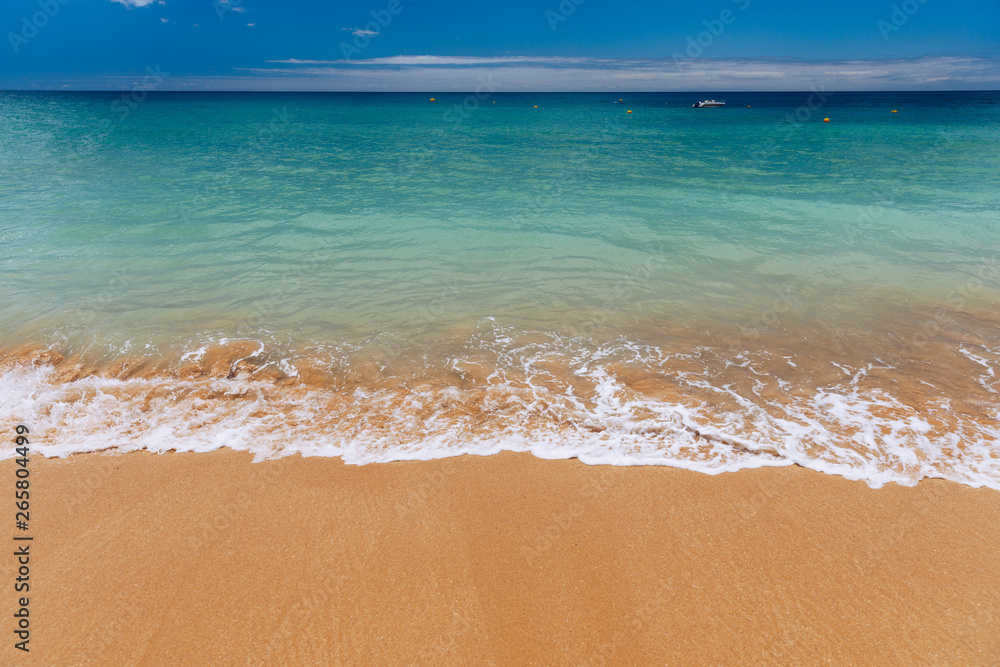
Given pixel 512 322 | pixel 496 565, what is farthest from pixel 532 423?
pixel 512 322

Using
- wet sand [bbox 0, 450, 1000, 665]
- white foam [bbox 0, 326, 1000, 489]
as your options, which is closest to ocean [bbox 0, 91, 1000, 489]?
white foam [bbox 0, 326, 1000, 489]

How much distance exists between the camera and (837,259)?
11.5m

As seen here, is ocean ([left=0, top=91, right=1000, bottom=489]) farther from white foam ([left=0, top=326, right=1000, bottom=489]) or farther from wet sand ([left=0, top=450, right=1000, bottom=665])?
wet sand ([left=0, top=450, right=1000, bottom=665])

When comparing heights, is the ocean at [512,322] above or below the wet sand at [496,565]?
below

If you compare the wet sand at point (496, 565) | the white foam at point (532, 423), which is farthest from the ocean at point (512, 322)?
the wet sand at point (496, 565)

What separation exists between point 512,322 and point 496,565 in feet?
16.6

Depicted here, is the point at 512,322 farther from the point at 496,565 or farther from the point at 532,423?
the point at 496,565

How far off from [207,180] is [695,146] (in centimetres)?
3114

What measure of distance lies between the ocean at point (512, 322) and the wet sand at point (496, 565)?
19.4 inches

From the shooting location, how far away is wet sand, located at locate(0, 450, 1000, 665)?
11.5 ft

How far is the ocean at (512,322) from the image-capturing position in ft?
18.9

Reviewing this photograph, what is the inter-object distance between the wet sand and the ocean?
49 cm

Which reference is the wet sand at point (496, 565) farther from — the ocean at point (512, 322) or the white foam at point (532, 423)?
the ocean at point (512, 322)

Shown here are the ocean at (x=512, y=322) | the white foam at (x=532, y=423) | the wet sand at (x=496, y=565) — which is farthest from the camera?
the ocean at (x=512, y=322)
